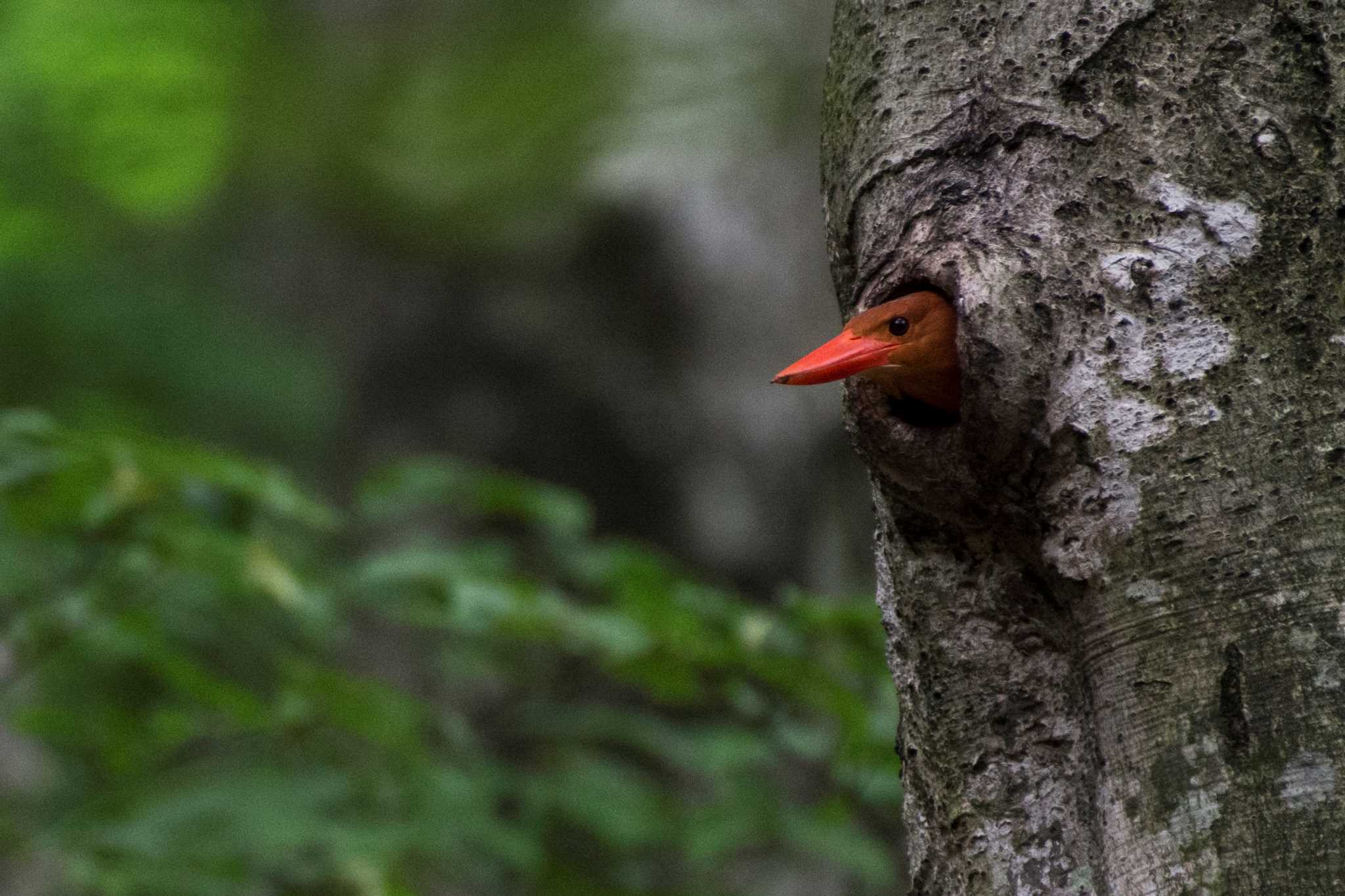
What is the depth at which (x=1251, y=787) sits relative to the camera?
0.85 m

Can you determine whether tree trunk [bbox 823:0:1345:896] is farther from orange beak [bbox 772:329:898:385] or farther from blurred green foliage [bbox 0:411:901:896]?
blurred green foliage [bbox 0:411:901:896]

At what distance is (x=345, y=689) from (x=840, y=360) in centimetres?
144

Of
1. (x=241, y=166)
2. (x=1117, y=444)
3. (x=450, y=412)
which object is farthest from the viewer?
(x=241, y=166)

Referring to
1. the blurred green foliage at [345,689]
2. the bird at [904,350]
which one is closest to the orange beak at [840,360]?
the bird at [904,350]

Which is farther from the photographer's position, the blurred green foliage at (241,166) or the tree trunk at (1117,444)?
the blurred green foliage at (241,166)

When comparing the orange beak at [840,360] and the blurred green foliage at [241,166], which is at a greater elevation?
the blurred green foliage at [241,166]

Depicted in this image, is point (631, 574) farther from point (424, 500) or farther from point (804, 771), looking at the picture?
point (804, 771)

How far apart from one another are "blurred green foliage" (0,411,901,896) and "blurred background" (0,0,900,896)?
0.01 m

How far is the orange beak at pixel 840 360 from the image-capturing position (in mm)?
1030

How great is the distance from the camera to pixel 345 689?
2.19 meters

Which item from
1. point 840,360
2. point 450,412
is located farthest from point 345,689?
point 450,412

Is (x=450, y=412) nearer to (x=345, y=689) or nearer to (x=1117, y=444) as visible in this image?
(x=345, y=689)

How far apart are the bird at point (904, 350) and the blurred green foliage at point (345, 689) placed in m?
1.03

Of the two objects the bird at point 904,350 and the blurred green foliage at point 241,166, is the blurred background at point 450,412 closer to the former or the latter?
the blurred green foliage at point 241,166
